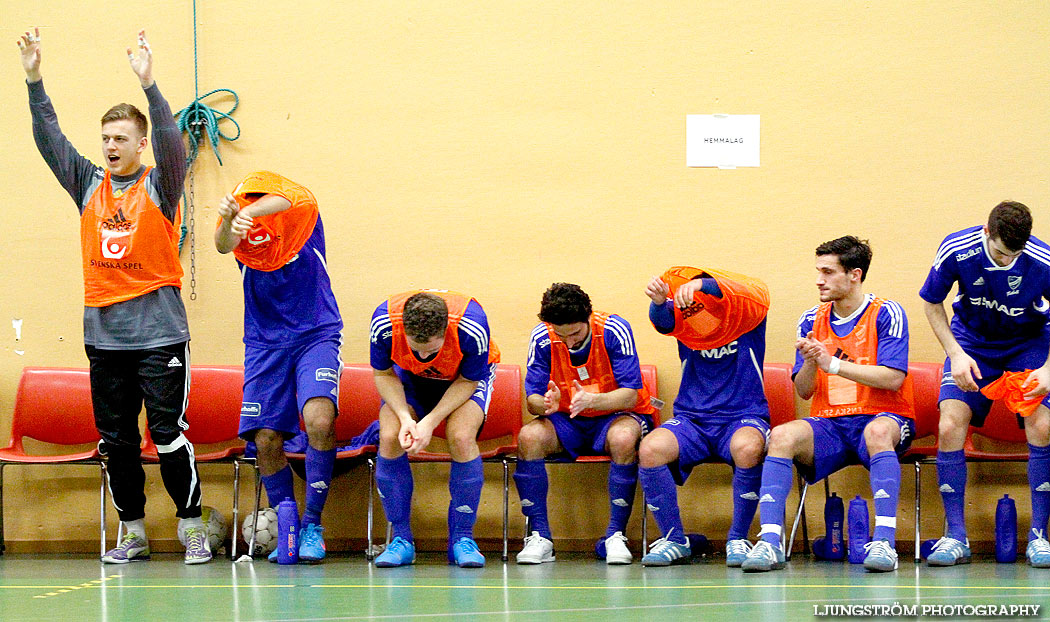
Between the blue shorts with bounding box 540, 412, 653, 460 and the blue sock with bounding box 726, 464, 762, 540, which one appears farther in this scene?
the blue shorts with bounding box 540, 412, 653, 460

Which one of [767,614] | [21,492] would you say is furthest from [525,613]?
[21,492]

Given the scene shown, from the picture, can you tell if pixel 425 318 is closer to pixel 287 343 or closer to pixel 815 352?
pixel 287 343

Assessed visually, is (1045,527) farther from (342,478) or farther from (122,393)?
(122,393)

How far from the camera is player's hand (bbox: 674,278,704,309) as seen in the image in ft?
15.7

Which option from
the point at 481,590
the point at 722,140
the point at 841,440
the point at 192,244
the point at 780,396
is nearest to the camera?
the point at 481,590

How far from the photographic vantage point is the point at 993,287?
4.73 m

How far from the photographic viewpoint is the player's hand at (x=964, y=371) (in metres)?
4.61

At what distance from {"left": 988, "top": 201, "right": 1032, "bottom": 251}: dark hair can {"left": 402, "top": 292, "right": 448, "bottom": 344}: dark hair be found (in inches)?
93.2

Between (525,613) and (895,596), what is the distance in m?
1.25

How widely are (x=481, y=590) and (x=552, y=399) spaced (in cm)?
124

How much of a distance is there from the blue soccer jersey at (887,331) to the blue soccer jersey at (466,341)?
57.8 inches

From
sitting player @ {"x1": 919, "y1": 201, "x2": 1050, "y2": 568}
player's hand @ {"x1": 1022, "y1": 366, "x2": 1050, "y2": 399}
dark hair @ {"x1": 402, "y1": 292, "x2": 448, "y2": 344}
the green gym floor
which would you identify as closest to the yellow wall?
sitting player @ {"x1": 919, "y1": 201, "x2": 1050, "y2": 568}

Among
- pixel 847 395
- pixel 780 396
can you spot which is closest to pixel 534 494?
pixel 780 396

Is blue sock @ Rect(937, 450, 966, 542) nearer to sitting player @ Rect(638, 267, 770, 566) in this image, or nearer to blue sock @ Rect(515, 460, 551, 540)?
sitting player @ Rect(638, 267, 770, 566)
